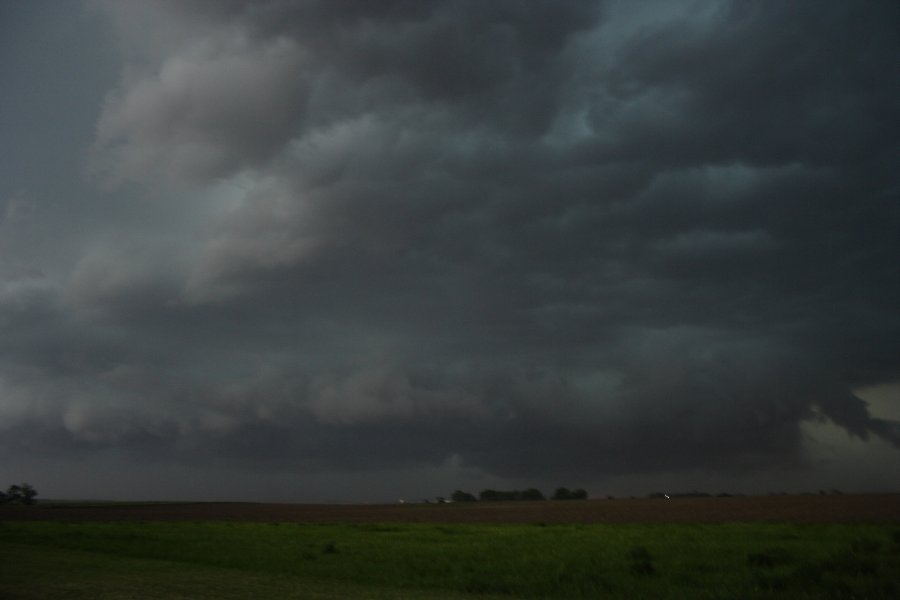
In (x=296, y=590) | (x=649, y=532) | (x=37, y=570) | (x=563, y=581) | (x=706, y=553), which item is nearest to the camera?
(x=296, y=590)

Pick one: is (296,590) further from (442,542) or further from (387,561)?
(442,542)

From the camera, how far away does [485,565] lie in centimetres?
3294

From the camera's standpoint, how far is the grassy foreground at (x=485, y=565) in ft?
65.8

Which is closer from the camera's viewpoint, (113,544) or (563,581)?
(563,581)

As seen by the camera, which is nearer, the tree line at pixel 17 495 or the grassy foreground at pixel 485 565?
the grassy foreground at pixel 485 565

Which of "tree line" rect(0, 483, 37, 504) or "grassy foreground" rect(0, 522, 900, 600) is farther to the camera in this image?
"tree line" rect(0, 483, 37, 504)

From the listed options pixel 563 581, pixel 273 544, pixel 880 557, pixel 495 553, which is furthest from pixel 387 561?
pixel 880 557

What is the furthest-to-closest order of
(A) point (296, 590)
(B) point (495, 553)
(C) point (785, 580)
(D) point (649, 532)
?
(D) point (649, 532) → (B) point (495, 553) → (C) point (785, 580) → (A) point (296, 590)

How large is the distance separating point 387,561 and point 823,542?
77.5 feet

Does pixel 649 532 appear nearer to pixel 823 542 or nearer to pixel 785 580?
pixel 823 542

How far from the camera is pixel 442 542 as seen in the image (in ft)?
154

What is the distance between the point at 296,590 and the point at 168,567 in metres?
8.39

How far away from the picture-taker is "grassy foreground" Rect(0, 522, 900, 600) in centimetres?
2005

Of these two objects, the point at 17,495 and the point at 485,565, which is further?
the point at 17,495
